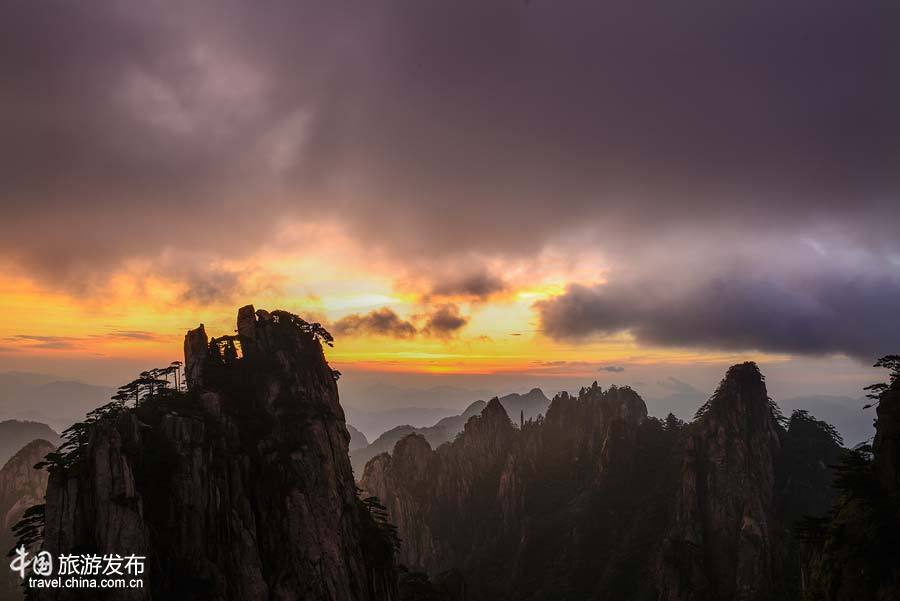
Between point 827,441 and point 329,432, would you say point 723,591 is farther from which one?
point 329,432

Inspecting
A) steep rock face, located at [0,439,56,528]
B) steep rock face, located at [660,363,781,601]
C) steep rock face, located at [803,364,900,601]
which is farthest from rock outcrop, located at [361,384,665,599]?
steep rock face, located at [0,439,56,528]

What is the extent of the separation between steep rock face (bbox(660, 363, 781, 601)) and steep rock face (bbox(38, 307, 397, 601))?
1891 inches

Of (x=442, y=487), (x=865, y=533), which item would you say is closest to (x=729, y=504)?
(x=865, y=533)

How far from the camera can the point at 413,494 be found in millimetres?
144750

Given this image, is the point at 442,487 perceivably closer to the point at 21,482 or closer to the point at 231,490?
the point at 231,490

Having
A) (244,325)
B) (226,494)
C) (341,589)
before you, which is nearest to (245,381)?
(244,325)

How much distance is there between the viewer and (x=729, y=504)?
88812 mm

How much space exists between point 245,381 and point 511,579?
78.1 meters

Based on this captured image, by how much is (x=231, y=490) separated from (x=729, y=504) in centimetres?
7983

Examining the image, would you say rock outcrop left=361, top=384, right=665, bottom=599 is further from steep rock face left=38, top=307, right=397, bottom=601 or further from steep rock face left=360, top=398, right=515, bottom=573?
steep rock face left=38, top=307, right=397, bottom=601

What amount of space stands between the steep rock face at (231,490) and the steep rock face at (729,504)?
48039 mm

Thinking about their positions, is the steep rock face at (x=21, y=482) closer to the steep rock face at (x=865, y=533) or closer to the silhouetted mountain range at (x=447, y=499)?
the silhouetted mountain range at (x=447, y=499)

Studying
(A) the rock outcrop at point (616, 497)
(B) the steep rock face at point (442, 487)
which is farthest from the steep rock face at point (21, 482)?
(A) the rock outcrop at point (616, 497)

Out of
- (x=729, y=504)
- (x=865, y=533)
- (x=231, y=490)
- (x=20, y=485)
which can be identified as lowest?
(x=20, y=485)
